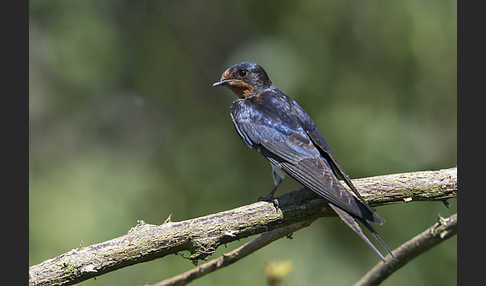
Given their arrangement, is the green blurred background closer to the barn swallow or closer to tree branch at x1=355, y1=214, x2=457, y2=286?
the barn swallow

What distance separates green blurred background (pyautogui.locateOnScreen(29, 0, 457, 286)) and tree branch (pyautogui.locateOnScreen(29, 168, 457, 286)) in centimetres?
138

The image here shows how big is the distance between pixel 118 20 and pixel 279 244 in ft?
8.97

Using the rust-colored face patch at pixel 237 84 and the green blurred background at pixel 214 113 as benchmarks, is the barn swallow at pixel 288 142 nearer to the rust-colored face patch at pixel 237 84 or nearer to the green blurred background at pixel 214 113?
the rust-colored face patch at pixel 237 84

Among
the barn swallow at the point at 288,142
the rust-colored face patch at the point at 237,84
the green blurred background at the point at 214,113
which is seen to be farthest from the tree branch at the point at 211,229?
the green blurred background at the point at 214,113

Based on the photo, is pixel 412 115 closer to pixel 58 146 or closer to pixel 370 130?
pixel 370 130

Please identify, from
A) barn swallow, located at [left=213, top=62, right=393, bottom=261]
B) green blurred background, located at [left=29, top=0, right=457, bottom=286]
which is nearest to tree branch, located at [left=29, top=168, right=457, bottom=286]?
barn swallow, located at [left=213, top=62, right=393, bottom=261]

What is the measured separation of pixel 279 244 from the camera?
4.55 meters

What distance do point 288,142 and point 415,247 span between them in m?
0.89

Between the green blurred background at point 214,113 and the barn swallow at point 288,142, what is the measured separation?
2.67ft

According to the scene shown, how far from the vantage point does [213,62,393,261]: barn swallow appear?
2877 millimetres

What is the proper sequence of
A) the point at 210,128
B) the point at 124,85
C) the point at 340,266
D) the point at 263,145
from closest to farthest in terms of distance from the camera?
the point at 263,145 → the point at 340,266 → the point at 210,128 → the point at 124,85

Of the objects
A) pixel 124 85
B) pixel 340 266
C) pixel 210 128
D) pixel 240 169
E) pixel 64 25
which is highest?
pixel 64 25

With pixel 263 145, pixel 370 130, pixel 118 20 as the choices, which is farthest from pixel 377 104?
pixel 118 20

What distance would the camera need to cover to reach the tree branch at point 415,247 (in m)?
2.98
